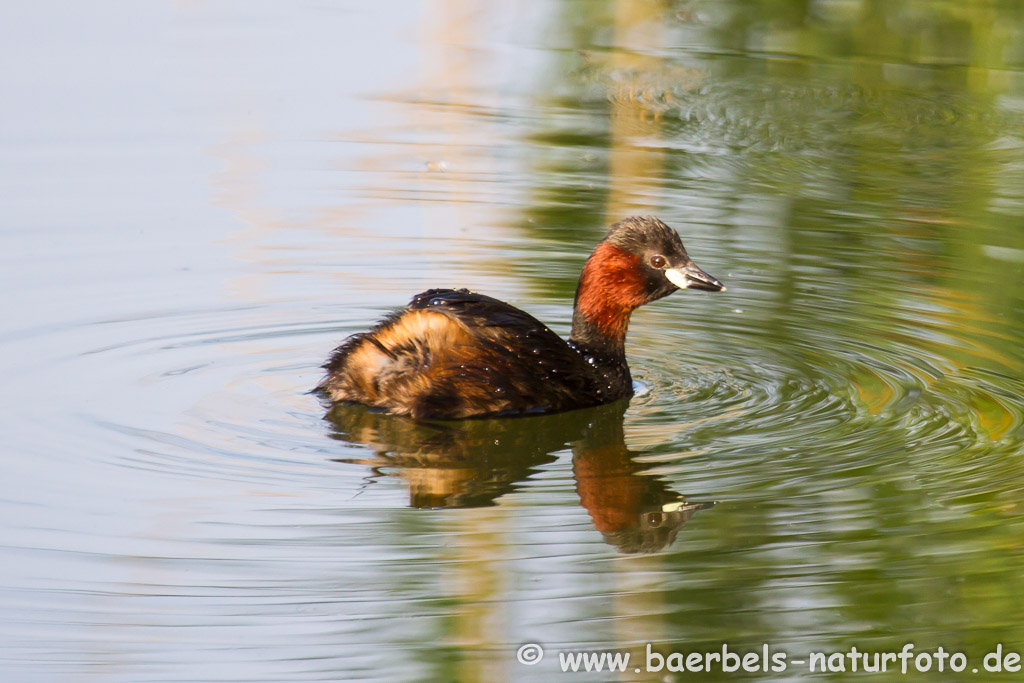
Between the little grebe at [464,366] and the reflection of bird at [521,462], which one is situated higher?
the little grebe at [464,366]

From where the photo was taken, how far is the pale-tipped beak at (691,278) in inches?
281

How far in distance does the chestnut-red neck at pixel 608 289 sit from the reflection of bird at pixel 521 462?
452mm

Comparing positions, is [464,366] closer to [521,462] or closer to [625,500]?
[521,462]

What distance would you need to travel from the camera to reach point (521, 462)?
236 inches

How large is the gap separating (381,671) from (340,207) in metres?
5.56

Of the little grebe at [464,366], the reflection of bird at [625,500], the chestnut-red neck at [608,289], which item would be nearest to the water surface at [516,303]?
the reflection of bird at [625,500]

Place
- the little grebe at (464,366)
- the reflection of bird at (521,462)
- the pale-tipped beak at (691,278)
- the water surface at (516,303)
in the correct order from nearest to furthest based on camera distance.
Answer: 1. the water surface at (516,303)
2. the reflection of bird at (521,462)
3. the little grebe at (464,366)
4. the pale-tipped beak at (691,278)

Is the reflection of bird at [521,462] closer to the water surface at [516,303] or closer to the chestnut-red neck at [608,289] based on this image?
the water surface at [516,303]

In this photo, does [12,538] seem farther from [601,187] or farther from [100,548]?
[601,187]

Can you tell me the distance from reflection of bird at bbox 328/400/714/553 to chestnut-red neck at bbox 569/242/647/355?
0.45 meters

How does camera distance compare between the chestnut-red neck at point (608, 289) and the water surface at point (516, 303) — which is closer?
the water surface at point (516, 303)

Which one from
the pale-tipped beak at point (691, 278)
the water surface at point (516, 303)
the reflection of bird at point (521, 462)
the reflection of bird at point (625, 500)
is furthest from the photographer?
the pale-tipped beak at point (691, 278)

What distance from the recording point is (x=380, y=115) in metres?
11.7

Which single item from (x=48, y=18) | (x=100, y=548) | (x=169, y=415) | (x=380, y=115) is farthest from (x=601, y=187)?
(x=48, y=18)
